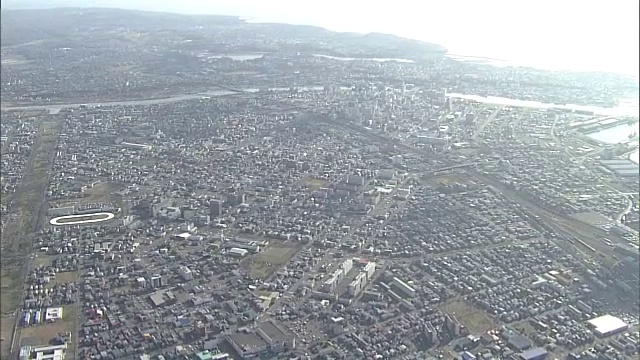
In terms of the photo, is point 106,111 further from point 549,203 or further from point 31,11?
point 31,11

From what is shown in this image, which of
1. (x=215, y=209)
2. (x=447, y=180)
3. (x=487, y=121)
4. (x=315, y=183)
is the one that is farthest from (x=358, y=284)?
(x=487, y=121)

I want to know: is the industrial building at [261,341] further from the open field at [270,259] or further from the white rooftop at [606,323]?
the white rooftop at [606,323]

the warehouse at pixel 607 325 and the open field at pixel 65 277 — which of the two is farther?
the open field at pixel 65 277

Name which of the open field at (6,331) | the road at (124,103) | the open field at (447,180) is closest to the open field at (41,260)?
the open field at (6,331)

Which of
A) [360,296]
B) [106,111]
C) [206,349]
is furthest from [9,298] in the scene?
[106,111]

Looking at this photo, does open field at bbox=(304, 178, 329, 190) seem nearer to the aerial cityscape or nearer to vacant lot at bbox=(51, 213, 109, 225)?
the aerial cityscape

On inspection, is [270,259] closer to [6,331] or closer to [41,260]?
[41,260]
